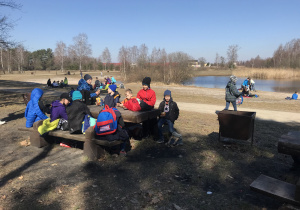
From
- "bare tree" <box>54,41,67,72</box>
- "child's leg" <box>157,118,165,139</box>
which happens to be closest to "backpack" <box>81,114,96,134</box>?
"child's leg" <box>157,118,165,139</box>

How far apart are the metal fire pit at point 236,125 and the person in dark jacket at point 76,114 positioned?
300 centimetres

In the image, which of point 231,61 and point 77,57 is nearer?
point 77,57

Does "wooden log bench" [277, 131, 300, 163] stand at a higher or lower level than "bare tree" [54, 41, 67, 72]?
lower

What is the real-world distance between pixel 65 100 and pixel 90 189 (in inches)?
100

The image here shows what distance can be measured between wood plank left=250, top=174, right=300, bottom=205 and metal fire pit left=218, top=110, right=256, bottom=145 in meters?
2.14

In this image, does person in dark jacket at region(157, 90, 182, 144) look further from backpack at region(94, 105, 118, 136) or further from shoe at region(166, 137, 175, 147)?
backpack at region(94, 105, 118, 136)

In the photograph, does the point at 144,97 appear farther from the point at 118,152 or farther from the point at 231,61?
the point at 231,61

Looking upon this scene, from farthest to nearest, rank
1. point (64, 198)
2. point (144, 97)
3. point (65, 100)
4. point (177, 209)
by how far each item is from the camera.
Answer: point (144, 97) < point (65, 100) < point (64, 198) < point (177, 209)

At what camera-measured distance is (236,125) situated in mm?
5168

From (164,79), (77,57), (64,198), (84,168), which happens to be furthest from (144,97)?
(77,57)

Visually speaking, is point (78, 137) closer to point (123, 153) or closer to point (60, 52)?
point (123, 153)

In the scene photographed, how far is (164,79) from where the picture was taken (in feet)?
105

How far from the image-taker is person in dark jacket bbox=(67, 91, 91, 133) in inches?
189

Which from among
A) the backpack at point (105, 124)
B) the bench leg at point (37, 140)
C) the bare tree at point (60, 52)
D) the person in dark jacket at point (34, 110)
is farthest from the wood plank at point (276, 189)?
the bare tree at point (60, 52)
